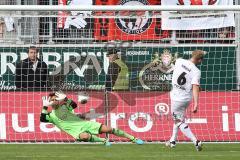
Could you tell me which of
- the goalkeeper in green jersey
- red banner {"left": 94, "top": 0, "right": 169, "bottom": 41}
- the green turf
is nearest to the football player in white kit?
the green turf

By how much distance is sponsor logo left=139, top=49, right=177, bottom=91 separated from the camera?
21.8m

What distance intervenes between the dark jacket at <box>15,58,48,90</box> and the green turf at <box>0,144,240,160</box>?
2.35 meters

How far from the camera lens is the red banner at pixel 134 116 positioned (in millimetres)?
20359

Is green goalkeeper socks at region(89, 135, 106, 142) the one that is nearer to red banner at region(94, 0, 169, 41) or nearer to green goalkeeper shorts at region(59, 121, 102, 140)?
green goalkeeper shorts at region(59, 121, 102, 140)

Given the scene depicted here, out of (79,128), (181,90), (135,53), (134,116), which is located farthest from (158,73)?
(79,128)

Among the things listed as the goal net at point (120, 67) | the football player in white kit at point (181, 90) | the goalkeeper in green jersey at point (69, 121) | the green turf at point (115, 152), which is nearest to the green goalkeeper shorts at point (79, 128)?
the goalkeeper in green jersey at point (69, 121)

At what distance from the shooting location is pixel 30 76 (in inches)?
840

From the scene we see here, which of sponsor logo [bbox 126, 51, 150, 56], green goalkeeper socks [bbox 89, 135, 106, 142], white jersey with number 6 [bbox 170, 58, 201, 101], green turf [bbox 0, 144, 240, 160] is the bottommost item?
green turf [bbox 0, 144, 240, 160]

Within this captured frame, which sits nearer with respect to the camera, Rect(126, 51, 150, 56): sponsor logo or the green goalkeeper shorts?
the green goalkeeper shorts

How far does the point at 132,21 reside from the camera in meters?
24.6

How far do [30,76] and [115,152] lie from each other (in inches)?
199

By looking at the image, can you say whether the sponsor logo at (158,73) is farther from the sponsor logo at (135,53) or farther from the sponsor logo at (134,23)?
the sponsor logo at (134,23)

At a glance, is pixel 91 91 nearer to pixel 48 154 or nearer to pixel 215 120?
pixel 215 120

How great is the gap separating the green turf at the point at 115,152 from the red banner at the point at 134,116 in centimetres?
112
